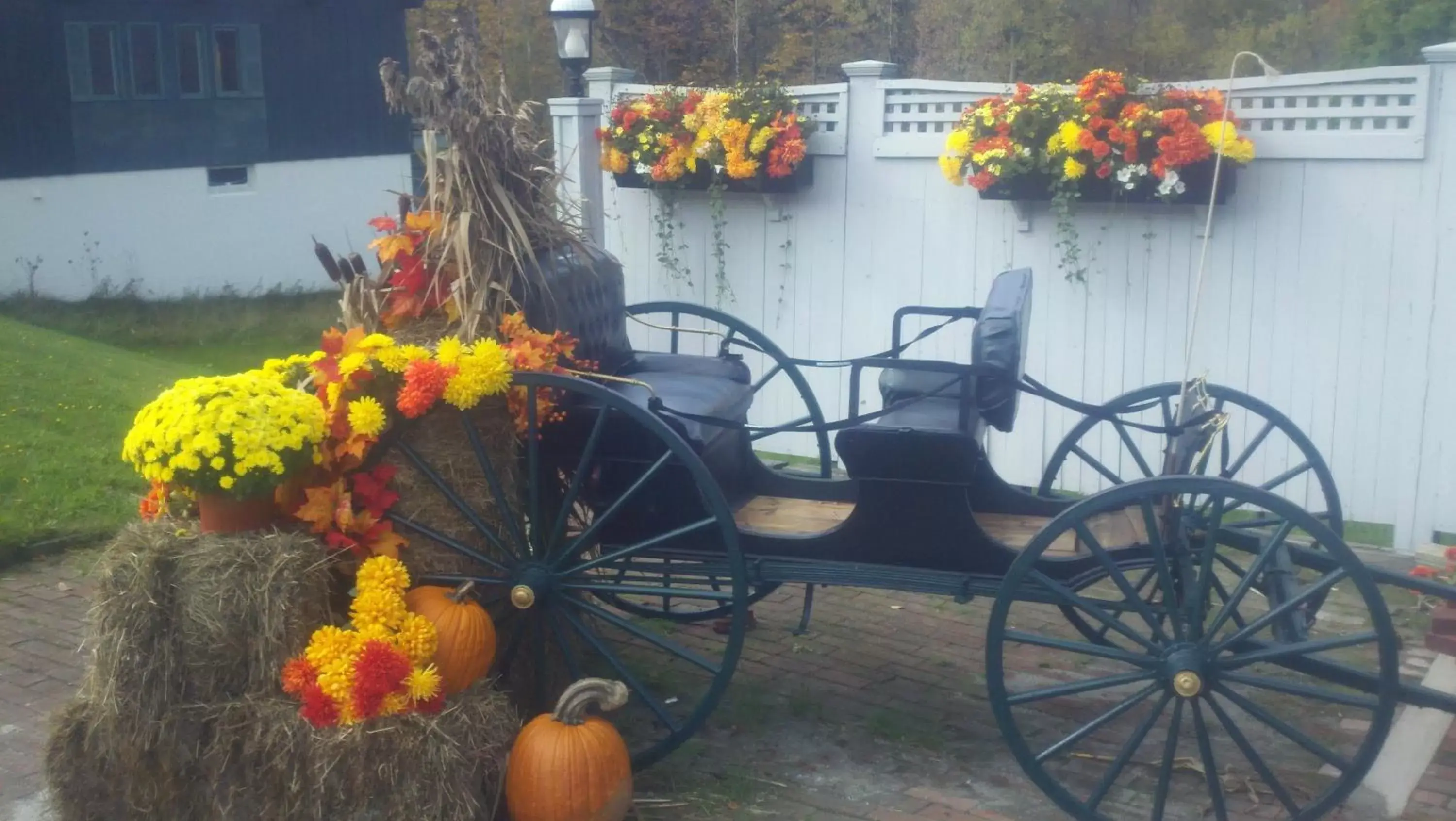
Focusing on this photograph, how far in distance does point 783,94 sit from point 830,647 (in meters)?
3.11

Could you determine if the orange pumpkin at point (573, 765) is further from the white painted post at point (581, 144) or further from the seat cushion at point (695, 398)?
the white painted post at point (581, 144)

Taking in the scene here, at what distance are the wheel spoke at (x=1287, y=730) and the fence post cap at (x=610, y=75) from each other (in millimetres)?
5132

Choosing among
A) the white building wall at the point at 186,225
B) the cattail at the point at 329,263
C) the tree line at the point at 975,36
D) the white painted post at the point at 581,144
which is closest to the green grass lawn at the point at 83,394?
the white building wall at the point at 186,225

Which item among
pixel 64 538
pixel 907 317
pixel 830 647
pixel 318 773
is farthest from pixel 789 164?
pixel 318 773

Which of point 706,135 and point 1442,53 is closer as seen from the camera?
point 1442,53

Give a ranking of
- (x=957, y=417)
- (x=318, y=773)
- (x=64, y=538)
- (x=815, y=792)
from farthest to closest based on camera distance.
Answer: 1. (x=64, y=538)
2. (x=957, y=417)
3. (x=815, y=792)
4. (x=318, y=773)

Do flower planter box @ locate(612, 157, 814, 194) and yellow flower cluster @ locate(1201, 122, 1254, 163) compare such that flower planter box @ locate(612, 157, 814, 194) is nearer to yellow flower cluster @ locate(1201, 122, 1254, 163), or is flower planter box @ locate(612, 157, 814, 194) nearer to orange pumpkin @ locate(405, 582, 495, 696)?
yellow flower cluster @ locate(1201, 122, 1254, 163)

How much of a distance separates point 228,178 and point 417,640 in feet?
52.4

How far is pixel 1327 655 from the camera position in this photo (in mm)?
5059

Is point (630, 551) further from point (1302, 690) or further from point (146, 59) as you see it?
point (146, 59)

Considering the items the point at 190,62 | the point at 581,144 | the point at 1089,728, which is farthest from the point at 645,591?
the point at 190,62

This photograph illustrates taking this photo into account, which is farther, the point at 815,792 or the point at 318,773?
the point at 815,792

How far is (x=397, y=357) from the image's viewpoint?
3.83 m

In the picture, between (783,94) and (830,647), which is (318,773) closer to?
(830,647)
